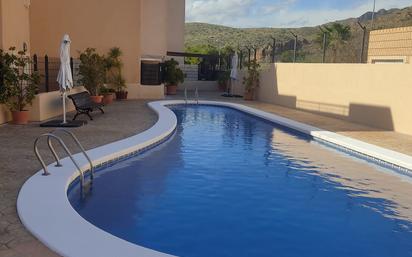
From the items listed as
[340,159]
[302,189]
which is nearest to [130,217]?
[302,189]

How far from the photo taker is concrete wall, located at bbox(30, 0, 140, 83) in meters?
21.0

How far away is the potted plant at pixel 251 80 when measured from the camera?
80.2ft

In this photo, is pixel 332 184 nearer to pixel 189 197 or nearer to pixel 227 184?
pixel 227 184

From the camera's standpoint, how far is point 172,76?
1077 inches

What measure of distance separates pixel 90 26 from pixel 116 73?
8.92 feet

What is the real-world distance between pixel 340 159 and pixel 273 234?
17.5ft

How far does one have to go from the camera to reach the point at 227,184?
8.39m

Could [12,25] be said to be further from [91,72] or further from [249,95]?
[249,95]

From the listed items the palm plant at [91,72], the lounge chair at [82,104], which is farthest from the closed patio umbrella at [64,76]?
the palm plant at [91,72]

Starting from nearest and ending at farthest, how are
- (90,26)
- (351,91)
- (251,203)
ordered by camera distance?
1. (251,203)
2. (351,91)
3. (90,26)

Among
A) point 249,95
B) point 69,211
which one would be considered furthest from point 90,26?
point 69,211

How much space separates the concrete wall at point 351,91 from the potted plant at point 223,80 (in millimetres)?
7831

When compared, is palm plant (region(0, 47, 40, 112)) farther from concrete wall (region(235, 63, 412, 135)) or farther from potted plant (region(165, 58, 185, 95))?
potted plant (region(165, 58, 185, 95))

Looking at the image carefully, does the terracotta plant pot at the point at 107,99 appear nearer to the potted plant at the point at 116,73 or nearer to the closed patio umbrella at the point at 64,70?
the potted plant at the point at 116,73
